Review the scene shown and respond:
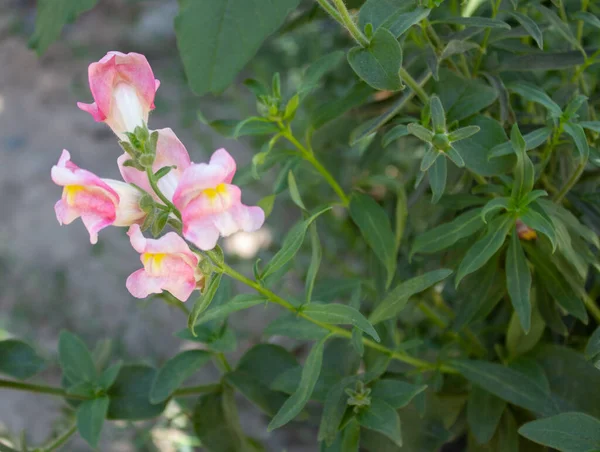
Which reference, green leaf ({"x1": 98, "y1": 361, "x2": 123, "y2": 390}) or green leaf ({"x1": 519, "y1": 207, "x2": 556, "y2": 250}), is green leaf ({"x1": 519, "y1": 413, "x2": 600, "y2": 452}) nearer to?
green leaf ({"x1": 519, "y1": 207, "x2": 556, "y2": 250})

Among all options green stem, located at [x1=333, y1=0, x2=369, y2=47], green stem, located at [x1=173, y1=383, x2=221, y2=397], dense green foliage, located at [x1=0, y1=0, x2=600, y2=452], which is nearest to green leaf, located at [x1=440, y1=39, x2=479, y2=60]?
dense green foliage, located at [x1=0, y1=0, x2=600, y2=452]

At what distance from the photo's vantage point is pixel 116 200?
0.70m

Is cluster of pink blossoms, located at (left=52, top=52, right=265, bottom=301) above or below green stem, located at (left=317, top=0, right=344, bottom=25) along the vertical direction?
below

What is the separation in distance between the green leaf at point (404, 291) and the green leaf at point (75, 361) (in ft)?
1.55

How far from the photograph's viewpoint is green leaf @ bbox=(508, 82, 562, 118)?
2.92 ft

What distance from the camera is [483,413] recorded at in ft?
3.51

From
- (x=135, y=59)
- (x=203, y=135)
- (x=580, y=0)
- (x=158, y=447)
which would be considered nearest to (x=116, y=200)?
(x=135, y=59)

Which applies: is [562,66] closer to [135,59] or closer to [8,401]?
[135,59]

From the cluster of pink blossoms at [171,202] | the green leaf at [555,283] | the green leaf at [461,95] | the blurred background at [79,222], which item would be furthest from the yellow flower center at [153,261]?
the blurred background at [79,222]

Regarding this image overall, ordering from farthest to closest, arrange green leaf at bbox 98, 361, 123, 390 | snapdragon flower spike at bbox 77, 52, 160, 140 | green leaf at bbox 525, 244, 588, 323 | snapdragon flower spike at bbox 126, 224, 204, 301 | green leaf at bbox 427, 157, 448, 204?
green leaf at bbox 98, 361, 123, 390
green leaf at bbox 525, 244, 588, 323
green leaf at bbox 427, 157, 448, 204
snapdragon flower spike at bbox 77, 52, 160, 140
snapdragon flower spike at bbox 126, 224, 204, 301

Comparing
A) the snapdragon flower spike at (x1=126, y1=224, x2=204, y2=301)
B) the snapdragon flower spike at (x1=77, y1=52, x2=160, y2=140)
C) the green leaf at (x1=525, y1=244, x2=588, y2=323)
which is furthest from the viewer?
the green leaf at (x1=525, y1=244, x2=588, y2=323)

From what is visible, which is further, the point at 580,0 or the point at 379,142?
the point at 379,142

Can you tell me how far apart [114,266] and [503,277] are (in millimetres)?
1625

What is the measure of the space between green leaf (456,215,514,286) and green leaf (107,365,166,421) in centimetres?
52
